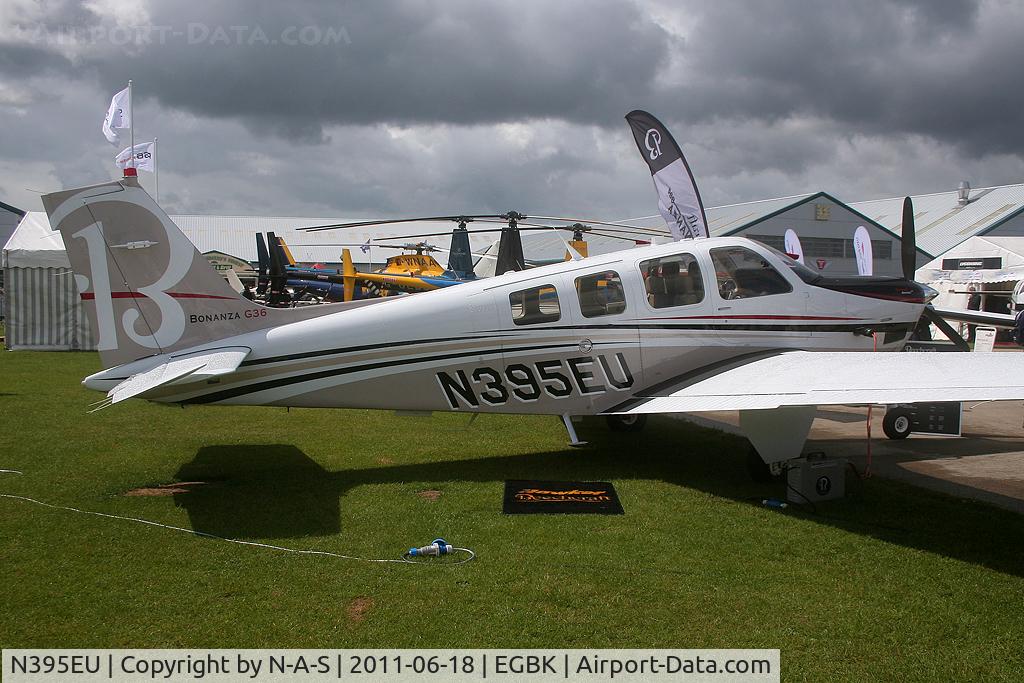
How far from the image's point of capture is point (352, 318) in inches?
283

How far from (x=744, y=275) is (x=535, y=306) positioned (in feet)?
7.72

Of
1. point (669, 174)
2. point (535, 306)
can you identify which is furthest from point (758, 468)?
point (669, 174)

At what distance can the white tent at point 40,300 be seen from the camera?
2111 centimetres

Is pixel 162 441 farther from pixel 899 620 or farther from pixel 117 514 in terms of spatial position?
pixel 899 620

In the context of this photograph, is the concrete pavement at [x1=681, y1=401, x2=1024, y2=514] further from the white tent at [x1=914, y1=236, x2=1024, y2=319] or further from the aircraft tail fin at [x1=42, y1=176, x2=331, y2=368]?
the white tent at [x1=914, y1=236, x2=1024, y2=319]

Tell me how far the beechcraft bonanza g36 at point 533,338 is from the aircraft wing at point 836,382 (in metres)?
0.02

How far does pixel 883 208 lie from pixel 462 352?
174 feet

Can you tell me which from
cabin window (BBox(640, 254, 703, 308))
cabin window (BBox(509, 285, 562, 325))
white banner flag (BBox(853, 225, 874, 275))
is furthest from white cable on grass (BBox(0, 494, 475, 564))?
white banner flag (BBox(853, 225, 874, 275))

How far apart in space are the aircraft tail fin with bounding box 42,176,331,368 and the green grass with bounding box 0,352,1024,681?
1440 millimetres

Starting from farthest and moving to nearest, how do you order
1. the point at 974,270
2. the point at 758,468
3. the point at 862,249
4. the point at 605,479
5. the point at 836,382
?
the point at 974,270, the point at 862,249, the point at 605,479, the point at 758,468, the point at 836,382

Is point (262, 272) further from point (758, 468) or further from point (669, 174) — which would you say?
point (758, 468)

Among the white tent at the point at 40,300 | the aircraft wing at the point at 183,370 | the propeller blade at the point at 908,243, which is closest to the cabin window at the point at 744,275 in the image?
the propeller blade at the point at 908,243

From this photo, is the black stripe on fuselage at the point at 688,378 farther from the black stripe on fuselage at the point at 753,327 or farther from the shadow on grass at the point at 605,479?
the shadow on grass at the point at 605,479

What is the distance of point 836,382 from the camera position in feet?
21.3
